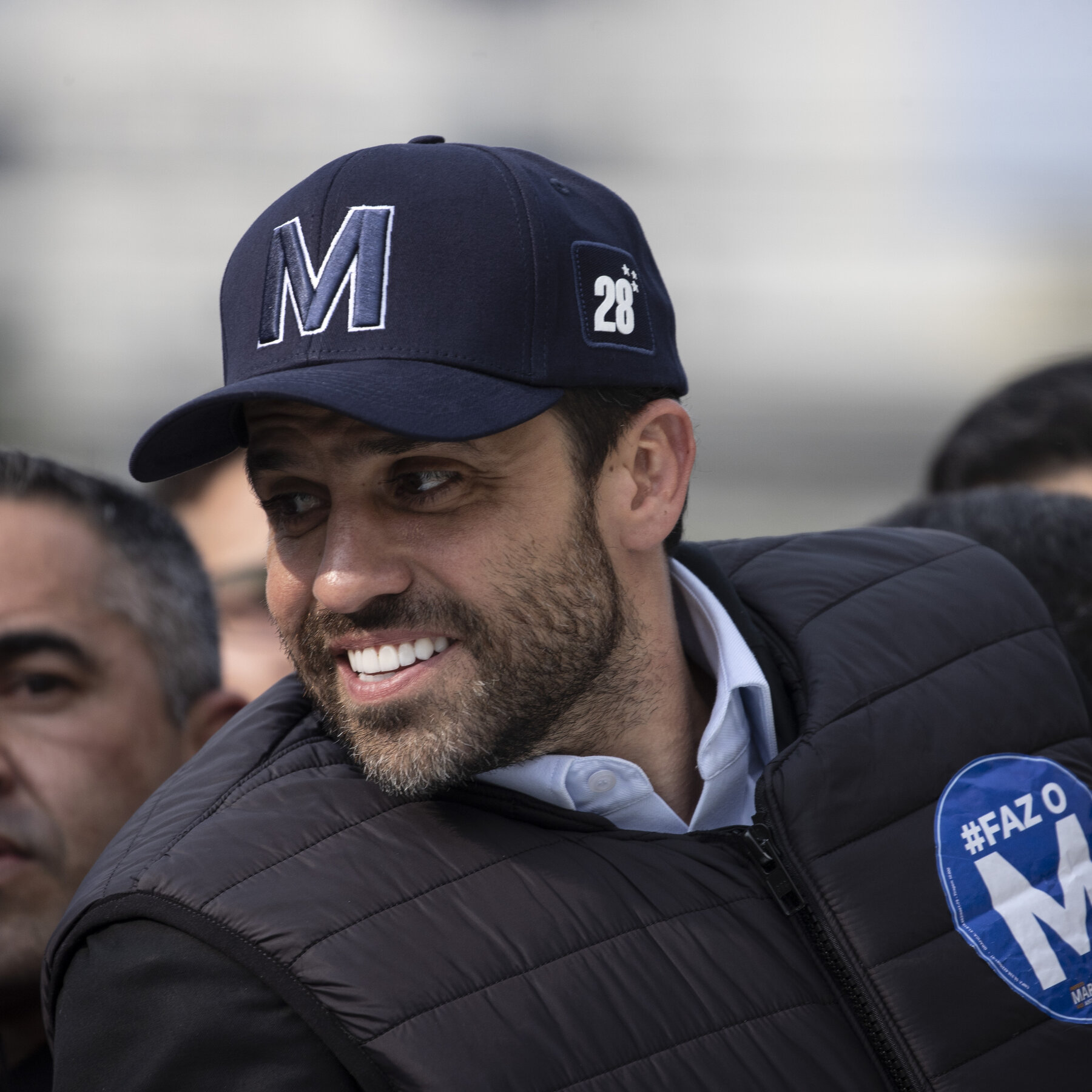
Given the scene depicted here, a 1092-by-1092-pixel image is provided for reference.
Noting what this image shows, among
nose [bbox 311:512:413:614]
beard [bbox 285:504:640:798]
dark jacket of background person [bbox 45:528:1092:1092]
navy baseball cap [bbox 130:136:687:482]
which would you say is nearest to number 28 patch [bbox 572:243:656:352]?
navy baseball cap [bbox 130:136:687:482]

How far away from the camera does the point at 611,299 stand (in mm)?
1623

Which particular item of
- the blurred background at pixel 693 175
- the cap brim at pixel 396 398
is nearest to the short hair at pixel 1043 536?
the cap brim at pixel 396 398

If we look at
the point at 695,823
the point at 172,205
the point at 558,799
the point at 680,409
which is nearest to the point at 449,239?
the point at 680,409

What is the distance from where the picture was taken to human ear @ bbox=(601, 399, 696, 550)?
67.4 inches

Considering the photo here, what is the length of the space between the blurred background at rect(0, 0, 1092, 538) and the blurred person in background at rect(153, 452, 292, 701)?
13.4ft

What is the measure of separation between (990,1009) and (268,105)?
23.2 ft

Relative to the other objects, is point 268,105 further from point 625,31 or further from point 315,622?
point 315,622

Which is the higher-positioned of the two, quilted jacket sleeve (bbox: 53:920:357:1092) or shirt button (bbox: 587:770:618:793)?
shirt button (bbox: 587:770:618:793)

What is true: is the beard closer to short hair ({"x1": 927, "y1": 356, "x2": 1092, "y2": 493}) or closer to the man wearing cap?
the man wearing cap

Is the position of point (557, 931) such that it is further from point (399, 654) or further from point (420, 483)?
point (420, 483)

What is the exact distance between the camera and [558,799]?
1.58 metres

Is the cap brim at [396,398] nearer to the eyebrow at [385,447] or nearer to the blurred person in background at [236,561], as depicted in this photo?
the eyebrow at [385,447]

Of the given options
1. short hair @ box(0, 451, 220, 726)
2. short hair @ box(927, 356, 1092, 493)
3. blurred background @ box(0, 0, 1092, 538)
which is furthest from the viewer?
blurred background @ box(0, 0, 1092, 538)

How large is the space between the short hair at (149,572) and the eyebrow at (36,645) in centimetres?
11
